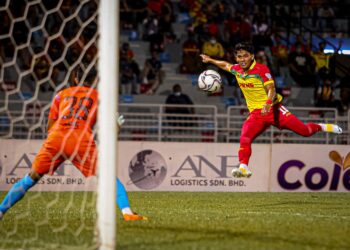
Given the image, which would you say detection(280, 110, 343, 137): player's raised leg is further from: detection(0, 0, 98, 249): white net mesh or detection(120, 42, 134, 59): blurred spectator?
detection(120, 42, 134, 59): blurred spectator

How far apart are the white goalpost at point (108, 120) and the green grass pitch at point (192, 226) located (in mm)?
477

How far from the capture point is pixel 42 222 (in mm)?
8609

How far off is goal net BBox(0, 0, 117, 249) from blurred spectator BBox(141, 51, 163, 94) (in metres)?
1.89

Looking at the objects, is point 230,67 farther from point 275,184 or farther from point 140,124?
point 140,124

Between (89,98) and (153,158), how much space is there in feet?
24.1

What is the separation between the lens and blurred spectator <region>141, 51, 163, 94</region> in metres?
19.5

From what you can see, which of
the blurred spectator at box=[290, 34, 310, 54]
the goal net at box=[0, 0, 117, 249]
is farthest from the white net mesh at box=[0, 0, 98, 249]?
the blurred spectator at box=[290, 34, 310, 54]

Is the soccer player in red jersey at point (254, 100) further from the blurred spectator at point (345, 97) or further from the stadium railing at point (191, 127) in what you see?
the blurred spectator at point (345, 97)


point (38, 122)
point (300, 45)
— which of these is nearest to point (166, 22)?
point (300, 45)

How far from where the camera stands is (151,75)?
1973 centimetres

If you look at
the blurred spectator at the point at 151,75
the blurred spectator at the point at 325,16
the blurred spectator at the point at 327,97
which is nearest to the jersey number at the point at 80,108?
the blurred spectator at the point at 151,75

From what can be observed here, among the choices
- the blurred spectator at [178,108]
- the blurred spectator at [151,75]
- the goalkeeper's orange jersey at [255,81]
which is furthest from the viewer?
the blurred spectator at [151,75]

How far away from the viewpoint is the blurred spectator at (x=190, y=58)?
67.6 feet

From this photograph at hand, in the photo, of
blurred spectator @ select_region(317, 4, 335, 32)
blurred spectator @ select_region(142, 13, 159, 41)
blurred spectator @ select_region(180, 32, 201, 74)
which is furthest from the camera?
blurred spectator @ select_region(317, 4, 335, 32)
